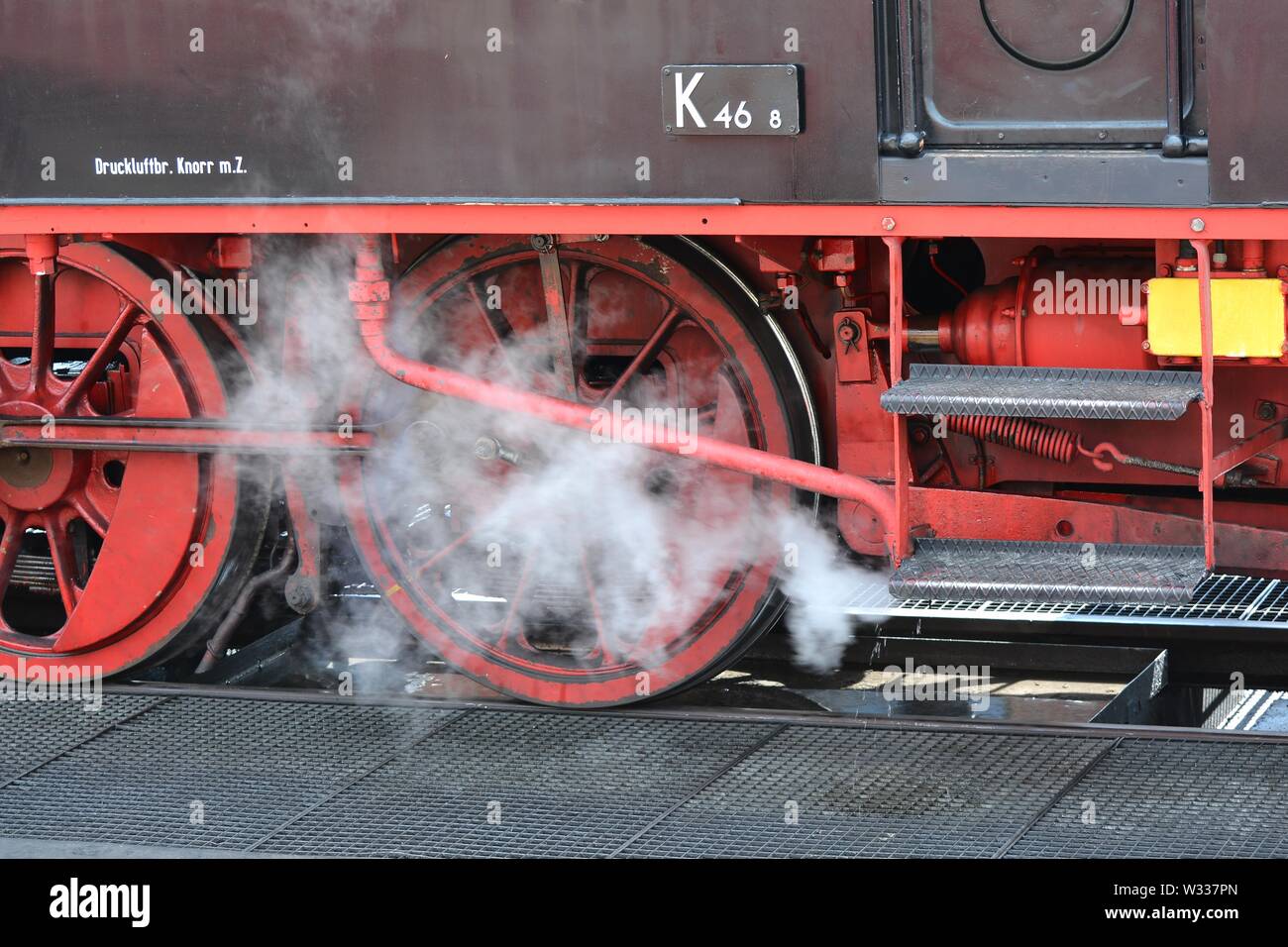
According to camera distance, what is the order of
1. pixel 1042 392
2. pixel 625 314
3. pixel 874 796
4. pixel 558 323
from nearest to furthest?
pixel 1042 392, pixel 874 796, pixel 558 323, pixel 625 314

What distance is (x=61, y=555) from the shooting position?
5.71 metres

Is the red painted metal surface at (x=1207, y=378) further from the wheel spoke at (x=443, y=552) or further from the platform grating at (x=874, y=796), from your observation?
the wheel spoke at (x=443, y=552)

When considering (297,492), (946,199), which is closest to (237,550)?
(297,492)

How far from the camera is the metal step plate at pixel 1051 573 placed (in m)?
4.29

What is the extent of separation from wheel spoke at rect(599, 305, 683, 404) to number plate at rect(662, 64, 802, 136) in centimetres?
80

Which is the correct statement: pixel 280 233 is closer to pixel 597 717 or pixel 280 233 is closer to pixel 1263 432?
pixel 597 717

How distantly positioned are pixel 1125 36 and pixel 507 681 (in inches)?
98.0

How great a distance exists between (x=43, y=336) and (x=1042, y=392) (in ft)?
9.75
